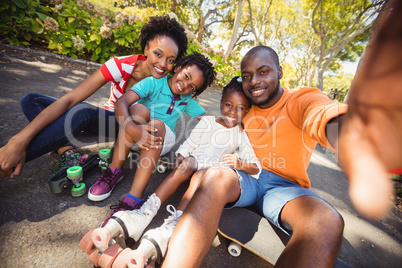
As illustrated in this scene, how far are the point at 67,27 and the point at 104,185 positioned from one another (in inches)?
196

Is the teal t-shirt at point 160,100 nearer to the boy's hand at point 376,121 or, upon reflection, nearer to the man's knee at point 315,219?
the man's knee at point 315,219

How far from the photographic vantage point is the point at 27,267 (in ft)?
3.10

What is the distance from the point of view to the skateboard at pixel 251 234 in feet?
3.96

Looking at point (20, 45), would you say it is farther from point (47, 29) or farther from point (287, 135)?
point (287, 135)

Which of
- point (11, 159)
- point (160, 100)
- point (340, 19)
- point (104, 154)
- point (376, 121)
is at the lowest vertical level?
point (104, 154)

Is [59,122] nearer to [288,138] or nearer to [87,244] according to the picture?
[87,244]

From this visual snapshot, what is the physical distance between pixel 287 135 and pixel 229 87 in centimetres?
79

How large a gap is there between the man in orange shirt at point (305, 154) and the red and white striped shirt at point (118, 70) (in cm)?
120

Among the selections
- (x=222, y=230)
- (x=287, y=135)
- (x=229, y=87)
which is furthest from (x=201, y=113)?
(x=222, y=230)

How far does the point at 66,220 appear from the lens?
4.08 ft

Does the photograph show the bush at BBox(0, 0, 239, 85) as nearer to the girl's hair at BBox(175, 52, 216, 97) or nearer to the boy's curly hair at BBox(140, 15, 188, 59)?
the boy's curly hair at BBox(140, 15, 188, 59)

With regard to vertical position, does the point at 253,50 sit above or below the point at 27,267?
above

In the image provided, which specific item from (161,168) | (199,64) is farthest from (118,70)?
(161,168)

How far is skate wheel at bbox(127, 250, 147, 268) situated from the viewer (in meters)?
0.88
